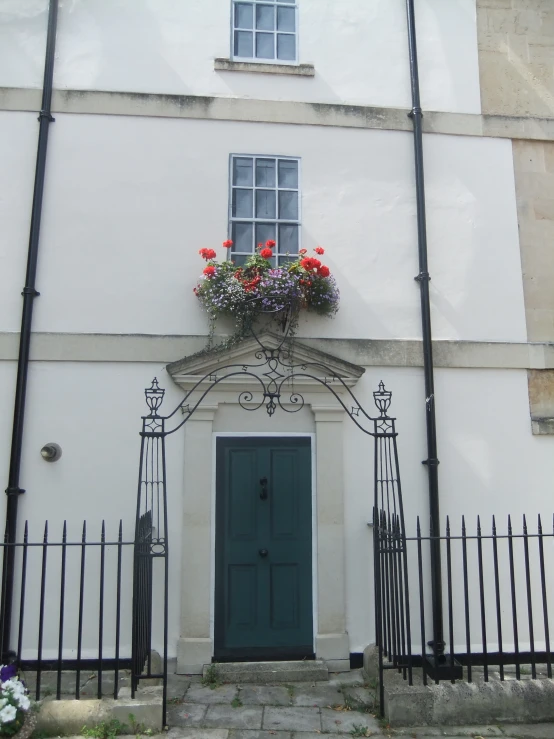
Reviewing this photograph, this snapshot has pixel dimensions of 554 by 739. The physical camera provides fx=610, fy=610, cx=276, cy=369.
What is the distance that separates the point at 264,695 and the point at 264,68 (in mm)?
6873

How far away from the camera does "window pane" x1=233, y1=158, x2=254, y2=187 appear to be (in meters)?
7.17

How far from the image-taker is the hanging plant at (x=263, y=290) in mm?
6402

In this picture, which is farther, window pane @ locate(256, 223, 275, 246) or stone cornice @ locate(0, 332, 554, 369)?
window pane @ locate(256, 223, 275, 246)

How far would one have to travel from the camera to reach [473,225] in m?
7.29

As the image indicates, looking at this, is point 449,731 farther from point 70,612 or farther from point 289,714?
point 70,612

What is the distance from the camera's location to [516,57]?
7.72 m

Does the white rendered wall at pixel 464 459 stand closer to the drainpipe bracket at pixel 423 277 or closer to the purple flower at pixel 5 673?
the drainpipe bracket at pixel 423 277

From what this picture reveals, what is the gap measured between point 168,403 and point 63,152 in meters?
3.16

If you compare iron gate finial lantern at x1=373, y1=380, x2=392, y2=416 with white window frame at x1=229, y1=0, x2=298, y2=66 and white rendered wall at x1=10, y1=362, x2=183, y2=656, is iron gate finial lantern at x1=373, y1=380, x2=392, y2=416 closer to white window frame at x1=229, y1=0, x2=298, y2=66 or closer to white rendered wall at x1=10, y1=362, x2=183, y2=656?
white rendered wall at x1=10, y1=362, x2=183, y2=656

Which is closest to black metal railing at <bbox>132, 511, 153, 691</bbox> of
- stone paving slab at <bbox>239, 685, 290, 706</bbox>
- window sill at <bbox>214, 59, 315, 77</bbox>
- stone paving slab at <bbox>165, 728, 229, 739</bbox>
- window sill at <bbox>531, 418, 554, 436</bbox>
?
stone paving slab at <bbox>165, 728, 229, 739</bbox>

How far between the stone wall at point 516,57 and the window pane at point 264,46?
2.63m

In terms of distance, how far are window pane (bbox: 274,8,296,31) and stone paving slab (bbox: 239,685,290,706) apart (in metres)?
7.52

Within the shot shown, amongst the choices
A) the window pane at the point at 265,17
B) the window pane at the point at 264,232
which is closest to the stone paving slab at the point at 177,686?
the window pane at the point at 264,232

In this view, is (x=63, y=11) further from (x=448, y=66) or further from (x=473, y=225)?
(x=473, y=225)
